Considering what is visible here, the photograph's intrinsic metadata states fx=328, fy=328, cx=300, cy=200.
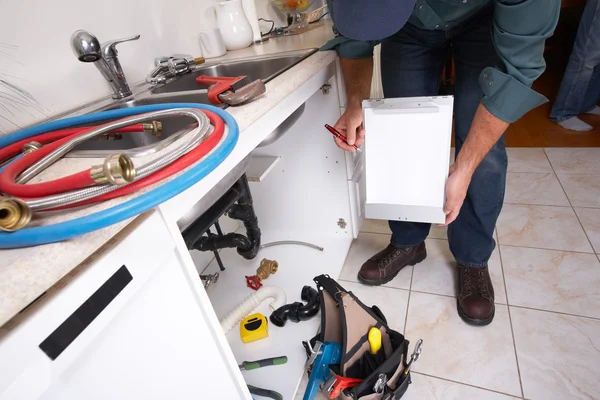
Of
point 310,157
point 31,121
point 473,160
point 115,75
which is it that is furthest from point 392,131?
point 31,121

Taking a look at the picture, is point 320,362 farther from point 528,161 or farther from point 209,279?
point 528,161

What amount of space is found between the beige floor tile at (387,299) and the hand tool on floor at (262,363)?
0.38m

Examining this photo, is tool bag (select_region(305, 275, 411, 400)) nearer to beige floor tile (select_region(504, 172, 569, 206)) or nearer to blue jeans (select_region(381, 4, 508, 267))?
blue jeans (select_region(381, 4, 508, 267))

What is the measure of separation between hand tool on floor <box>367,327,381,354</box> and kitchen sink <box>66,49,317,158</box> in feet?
2.29

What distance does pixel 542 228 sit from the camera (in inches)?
56.2

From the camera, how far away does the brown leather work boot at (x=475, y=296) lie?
1076 mm

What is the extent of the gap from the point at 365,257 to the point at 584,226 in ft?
3.07

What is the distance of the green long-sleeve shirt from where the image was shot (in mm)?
650

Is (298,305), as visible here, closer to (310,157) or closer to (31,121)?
(310,157)

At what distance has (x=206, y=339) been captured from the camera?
0.55 metres

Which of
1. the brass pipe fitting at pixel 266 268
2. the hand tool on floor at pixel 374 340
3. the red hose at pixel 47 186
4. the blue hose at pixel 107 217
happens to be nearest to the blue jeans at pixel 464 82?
the hand tool on floor at pixel 374 340

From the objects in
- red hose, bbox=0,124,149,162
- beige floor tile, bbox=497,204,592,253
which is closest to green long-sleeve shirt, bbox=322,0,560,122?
red hose, bbox=0,124,149,162

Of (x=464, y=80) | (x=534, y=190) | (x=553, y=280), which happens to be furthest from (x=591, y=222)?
(x=464, y=80)

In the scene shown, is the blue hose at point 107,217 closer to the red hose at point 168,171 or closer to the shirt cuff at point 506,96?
the red hose at point 168,171
